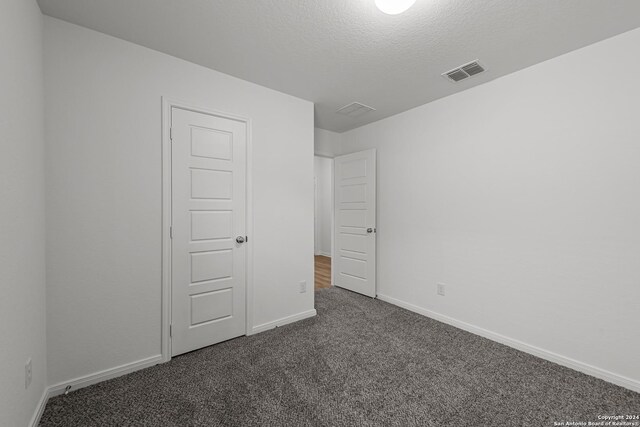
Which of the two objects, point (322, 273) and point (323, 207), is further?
point (323, 207)

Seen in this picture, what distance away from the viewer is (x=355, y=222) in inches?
160

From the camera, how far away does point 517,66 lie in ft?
7.73

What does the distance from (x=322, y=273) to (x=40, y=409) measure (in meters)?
4.07

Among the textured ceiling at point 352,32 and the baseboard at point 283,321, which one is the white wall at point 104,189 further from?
the baseboard at point 283,321

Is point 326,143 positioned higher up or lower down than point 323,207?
higher up

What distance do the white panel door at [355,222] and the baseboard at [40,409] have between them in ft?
10.8

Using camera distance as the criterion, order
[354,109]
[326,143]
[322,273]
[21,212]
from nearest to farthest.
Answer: [21,212], [354,109], [326,143], [322,273]

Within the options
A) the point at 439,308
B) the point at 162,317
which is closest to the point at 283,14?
the point at 162,317

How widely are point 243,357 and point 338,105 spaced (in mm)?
2971

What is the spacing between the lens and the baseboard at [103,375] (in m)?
1.79

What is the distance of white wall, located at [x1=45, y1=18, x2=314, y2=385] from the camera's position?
1.81 meters

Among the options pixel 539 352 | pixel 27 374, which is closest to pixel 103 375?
pixel 27 374

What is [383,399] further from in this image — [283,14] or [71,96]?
[71,96]

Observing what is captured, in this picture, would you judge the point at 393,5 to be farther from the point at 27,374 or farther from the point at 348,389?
the point at 27,374
